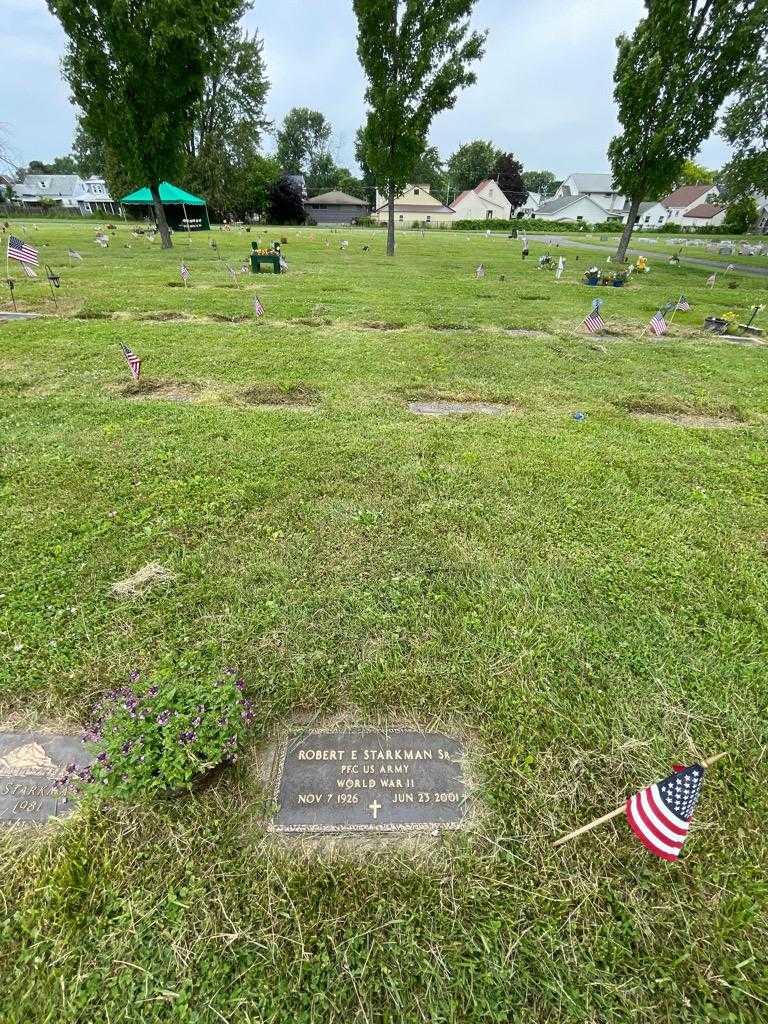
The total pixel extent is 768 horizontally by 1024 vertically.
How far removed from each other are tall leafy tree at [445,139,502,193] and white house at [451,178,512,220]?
718 inches

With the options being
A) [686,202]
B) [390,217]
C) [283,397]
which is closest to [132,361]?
[283,397]

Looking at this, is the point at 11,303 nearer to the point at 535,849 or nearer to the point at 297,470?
the point at 297,470

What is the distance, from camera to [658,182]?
19828 mm

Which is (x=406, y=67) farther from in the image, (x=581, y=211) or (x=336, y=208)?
(x=581, y=211)

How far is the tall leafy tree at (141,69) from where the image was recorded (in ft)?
54.7

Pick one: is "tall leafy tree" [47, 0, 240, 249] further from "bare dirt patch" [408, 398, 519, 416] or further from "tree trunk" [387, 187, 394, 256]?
"bare dirt patch" [408, 398, 519, 416]

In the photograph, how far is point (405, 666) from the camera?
2656mm

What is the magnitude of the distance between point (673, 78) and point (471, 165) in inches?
3156

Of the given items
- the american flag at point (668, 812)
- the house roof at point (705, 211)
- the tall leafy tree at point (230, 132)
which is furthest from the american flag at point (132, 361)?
the house roof at point (705, 211)

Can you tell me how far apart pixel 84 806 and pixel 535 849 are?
1886 millimetres

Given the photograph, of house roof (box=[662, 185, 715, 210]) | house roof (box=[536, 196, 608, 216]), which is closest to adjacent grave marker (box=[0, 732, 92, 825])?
house roof (box=[536, 196, 608, 216])

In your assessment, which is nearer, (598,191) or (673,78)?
(673,78)

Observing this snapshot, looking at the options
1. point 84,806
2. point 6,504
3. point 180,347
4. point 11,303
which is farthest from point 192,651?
point 11,303

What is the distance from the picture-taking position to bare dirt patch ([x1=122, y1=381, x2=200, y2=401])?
622 centimetres
